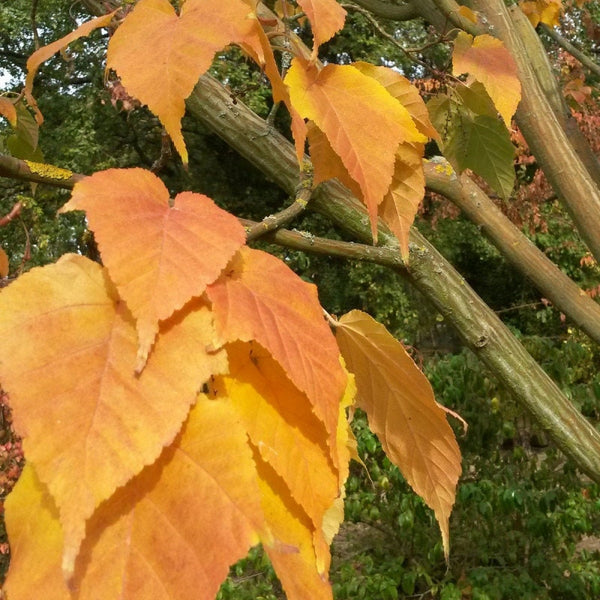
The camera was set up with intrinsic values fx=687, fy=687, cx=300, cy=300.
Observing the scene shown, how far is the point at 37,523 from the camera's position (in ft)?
0.72

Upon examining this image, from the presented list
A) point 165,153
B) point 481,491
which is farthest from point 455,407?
point 165,153

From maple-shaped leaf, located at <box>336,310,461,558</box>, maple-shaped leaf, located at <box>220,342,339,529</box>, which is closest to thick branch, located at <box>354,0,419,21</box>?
maple-shaped leaf, located at <box>336,310,461,558</box>

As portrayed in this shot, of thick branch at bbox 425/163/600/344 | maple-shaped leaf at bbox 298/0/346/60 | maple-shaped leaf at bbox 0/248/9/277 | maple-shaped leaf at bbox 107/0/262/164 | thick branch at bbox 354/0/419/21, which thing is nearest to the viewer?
maple-shaped leaf at bbox 107/0/262/164

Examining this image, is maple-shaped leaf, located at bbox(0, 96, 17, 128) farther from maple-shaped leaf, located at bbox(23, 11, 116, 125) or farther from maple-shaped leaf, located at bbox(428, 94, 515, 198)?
maple-shaped leaf, located at bbox(428, 94, 515, 198)

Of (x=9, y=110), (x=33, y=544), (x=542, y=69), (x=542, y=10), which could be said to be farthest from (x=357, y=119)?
(x=542, y=10)

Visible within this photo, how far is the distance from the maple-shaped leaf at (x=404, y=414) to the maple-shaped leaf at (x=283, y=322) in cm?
11

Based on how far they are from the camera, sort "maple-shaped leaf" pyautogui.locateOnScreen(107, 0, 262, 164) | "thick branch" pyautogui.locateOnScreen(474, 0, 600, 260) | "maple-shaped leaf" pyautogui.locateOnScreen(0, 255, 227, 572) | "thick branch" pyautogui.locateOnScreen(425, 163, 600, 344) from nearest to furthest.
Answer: "maple-shaped leaf" pyautogui.locateOnScreen(0, 255, 227, 572) → "maple-shaped leaf" pyautogui.locateOnScreen(107, 0, 262, 164) → "thick branch" pyautogui.locateOnScreen(474, 0, 600, 260) → "thick branch" pyautogui.locateOnScreen(425, 163, 600, 344)

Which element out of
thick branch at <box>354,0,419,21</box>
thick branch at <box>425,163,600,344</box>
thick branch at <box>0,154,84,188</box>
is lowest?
thick branch at <box>425,163,600,344</box>

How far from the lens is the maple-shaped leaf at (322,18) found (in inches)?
16.6

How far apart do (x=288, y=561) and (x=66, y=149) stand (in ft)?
17.5

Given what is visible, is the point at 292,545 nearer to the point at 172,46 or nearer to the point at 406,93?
the point at 172,46

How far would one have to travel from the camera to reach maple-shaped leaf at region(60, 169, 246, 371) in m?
0.24

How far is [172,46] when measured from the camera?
0.34 meters

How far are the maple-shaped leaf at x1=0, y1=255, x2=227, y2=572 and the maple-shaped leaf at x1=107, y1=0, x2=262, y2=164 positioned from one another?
0.33ft
